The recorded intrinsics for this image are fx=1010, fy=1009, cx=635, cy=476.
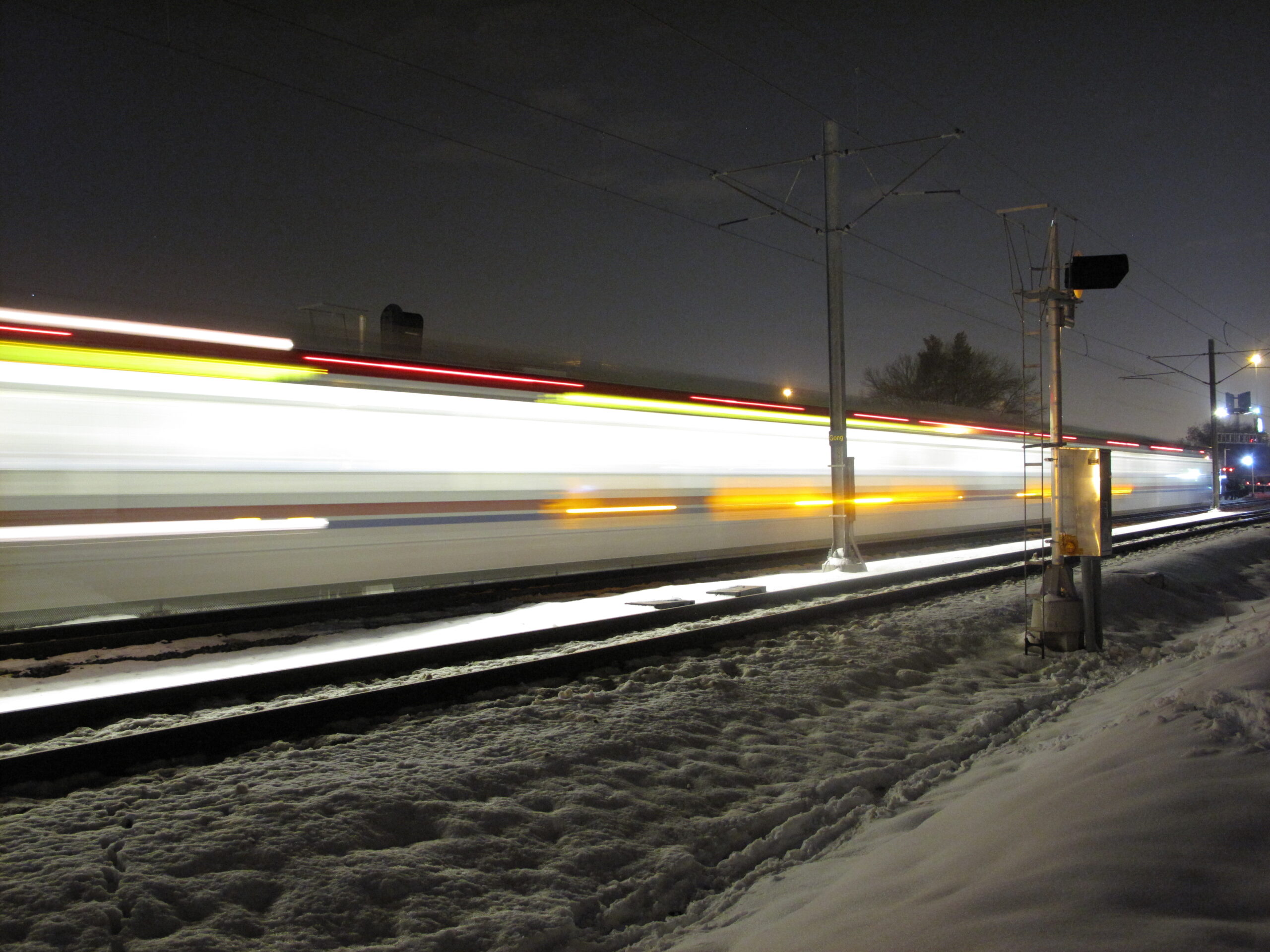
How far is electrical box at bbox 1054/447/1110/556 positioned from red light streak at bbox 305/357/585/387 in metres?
5.99

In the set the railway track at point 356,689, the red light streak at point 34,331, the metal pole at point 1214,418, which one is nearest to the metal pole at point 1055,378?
the railway track at point 356,689

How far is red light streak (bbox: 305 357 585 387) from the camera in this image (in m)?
10.4

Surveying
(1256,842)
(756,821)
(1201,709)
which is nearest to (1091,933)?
(1256,842)

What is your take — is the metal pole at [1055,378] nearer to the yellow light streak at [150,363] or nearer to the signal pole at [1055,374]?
the signal pole at [1055,374]

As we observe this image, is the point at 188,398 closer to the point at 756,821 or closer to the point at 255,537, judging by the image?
the point at 255,537

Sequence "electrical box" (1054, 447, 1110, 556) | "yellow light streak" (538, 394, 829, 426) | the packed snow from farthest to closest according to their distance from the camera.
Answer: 1. "yellow light streak" (538, 394, 829, 426)
2. "electrical box" (1054, 447, 1110, 556)
3. the packed snow

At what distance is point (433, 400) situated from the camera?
1127 cm

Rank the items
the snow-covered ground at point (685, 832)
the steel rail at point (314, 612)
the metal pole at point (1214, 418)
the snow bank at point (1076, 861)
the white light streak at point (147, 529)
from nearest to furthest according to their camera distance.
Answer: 1. the snow bank at point (1076, 861)
2. the snow-covered ground at point (685, 832)
3. the white light streak at point (147, 529)
4. the steel rail at point (314, 612)
5. the metal pole at point (1214, 418)

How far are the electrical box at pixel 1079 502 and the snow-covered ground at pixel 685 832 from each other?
244cm

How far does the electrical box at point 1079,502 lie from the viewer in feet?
29.3

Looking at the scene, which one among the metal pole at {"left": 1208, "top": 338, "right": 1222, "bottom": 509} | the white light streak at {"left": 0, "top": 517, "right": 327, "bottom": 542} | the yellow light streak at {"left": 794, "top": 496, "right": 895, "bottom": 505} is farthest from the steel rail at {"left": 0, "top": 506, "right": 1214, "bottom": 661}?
the metal pole at {"left": 1208, "top": 338, "right": 1222, "bottom": 509}

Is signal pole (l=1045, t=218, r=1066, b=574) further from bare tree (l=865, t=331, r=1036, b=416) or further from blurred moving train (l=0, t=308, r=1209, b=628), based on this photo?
bare tree (l=865, t=331, r=1036, b=416)

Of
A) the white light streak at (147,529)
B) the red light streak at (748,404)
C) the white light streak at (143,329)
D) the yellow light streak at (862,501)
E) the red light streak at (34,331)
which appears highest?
the white light streak at (143,329)

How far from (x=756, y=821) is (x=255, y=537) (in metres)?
6.55
